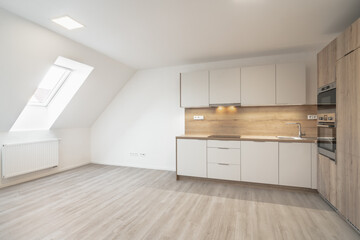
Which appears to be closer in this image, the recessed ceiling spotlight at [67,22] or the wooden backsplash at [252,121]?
the recessed ceiling spotlight at [67,22]

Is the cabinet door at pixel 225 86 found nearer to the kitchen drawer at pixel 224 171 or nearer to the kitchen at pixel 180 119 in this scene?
the kitchen at pixel 180 119

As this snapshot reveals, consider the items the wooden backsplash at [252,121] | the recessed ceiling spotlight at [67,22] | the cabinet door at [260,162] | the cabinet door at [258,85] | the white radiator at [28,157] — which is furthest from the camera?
the wooden backsplash at [252,121]

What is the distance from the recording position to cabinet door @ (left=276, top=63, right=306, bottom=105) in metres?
3.42

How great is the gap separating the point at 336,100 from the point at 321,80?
0.59 meters

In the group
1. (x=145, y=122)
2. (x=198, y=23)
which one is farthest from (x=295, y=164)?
(x=145, y=122)

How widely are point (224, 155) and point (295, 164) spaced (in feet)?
3.83

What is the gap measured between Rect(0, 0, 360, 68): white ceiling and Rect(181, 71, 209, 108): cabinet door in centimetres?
49

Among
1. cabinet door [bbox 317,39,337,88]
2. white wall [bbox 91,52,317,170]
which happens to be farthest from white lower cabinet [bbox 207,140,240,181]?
cabinet door [bbox 317,39,337,88]

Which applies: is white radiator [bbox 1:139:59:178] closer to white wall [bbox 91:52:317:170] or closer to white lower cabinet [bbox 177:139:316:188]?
white wall [bbox 91:52:317:170]

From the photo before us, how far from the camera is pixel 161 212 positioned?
101 inches

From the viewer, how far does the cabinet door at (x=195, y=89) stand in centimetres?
399

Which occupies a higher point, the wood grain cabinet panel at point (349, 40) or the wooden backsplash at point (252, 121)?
the wood grain cabinet panel at point (349, 40)

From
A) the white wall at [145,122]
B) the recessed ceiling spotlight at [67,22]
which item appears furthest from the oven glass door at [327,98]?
the recessed ceiling spotlight at [67,22]

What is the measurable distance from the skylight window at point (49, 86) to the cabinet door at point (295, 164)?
4512 mm
